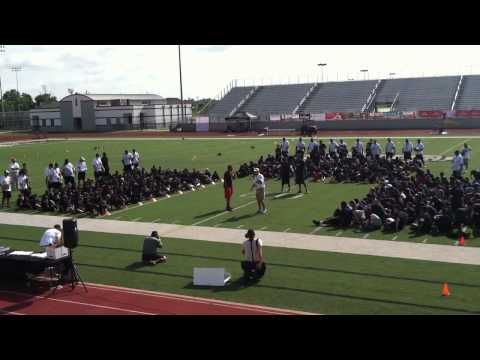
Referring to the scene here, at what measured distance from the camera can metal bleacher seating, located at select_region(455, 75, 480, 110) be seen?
66.4 metres

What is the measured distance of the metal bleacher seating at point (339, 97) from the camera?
75.5 meters

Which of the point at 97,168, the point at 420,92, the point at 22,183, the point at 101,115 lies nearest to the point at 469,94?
the point at 420,92

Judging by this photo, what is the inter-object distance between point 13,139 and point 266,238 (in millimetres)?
59829

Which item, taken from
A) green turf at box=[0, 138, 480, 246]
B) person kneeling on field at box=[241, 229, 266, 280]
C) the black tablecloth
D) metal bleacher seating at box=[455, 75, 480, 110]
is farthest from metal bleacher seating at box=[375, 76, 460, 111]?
the black tablecloth

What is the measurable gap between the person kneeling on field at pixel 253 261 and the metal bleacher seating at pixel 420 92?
2436 inches

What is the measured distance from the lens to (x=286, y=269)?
41.1 feet

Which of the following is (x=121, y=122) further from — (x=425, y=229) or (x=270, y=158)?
(x=425, y=229)

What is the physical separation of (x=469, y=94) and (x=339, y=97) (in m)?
17.4

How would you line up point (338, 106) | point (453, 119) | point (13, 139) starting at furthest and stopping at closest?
point (338, 106)
point (13, 139)
point (453, 119)

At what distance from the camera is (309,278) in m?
11.8

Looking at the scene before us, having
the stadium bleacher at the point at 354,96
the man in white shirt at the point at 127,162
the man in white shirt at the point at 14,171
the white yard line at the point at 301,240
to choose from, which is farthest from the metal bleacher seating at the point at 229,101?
the white yard line at the point at 301,240

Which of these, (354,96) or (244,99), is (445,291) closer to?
(354,96)

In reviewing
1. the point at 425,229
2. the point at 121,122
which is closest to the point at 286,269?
the point at 425,229

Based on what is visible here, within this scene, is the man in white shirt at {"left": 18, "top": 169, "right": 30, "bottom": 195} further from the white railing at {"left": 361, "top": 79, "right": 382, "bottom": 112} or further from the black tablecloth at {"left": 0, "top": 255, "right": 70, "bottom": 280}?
the white railing at {"left": 361, "top": 79, "right": 382, "bottom": 112}
